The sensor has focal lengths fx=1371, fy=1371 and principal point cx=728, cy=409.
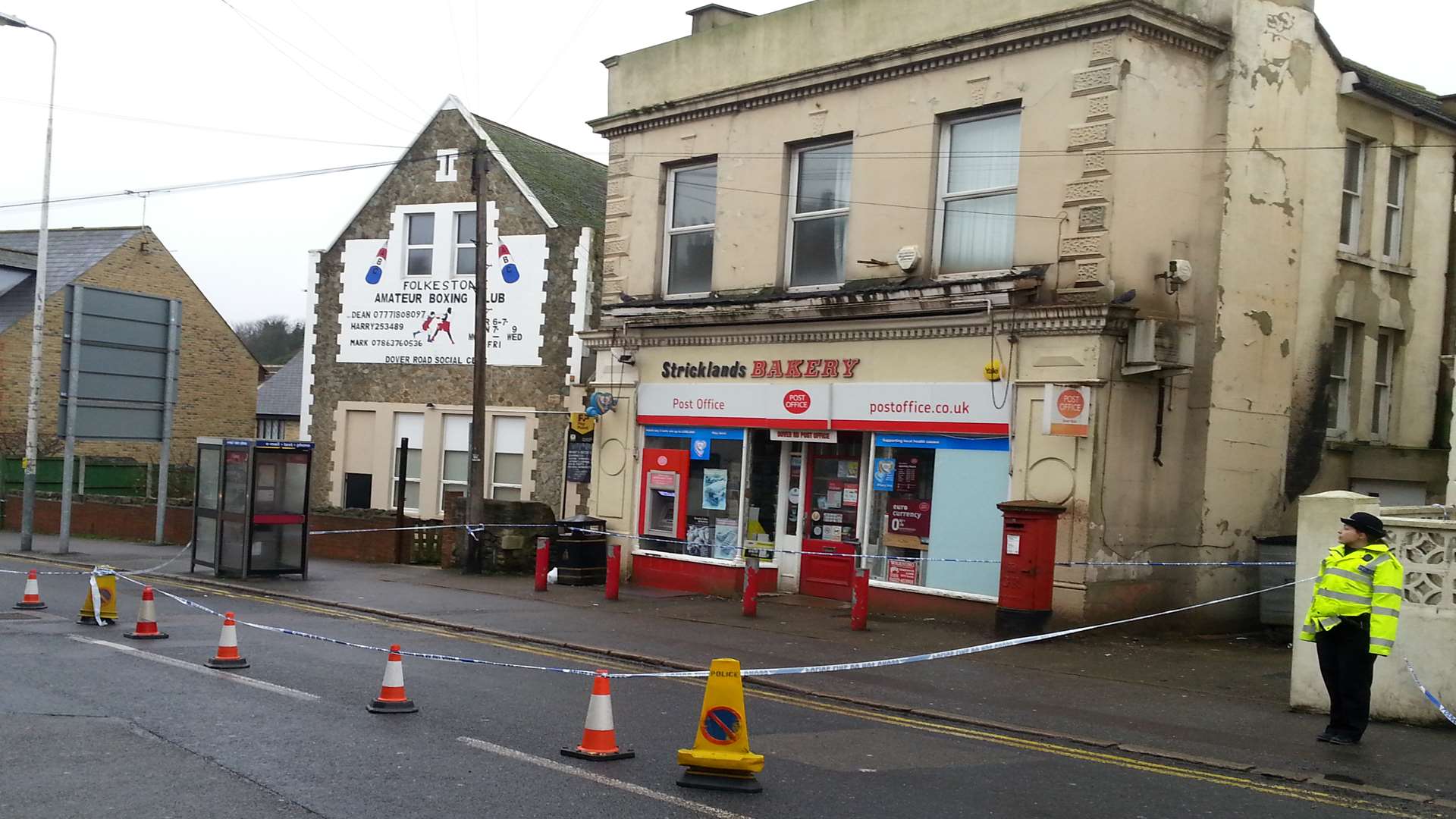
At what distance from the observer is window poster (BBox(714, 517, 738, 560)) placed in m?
20.0

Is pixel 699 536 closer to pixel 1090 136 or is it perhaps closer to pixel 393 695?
pixel 1090 136

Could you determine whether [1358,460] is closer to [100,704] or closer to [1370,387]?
[1370,387]

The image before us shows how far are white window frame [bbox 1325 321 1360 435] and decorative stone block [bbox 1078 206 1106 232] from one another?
5020 mm

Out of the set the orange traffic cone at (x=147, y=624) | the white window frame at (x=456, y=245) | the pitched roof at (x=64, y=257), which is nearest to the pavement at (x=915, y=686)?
the orange traffic cone at (x=147, y=624)

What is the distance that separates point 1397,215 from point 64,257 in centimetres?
3603

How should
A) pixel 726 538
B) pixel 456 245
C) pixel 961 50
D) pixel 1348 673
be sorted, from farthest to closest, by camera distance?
pixel 456 245, pixel 726 538, pixel 961 50, pixel 1348 673

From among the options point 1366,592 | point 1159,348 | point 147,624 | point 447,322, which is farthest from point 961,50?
point 447,322

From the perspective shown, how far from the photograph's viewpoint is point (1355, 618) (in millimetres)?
9828

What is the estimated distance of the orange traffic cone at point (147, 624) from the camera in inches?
532

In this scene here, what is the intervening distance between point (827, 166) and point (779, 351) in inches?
105

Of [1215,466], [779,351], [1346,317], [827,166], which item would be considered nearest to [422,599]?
[779,351]

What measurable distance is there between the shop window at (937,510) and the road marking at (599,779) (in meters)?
8.96

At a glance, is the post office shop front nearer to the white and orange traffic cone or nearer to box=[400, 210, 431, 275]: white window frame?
the white and orange traffic cone

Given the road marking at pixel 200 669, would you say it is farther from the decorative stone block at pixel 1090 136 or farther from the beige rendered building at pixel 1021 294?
the decorative stone block at pixel 1090 136
